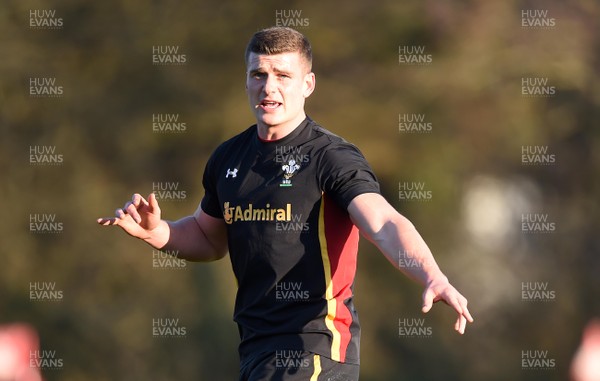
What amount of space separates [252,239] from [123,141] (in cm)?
825

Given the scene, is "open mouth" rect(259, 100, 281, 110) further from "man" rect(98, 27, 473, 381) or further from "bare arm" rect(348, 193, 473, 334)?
"bare arm" rect(348, 193, 473, 334)

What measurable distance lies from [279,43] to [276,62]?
9cm

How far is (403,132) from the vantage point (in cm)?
1279

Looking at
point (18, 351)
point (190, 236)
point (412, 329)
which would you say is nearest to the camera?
point (190, 236)

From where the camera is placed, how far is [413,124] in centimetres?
1276

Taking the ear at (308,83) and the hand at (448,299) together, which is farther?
the ear at (308,83)

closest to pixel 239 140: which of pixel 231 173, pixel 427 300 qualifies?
pixel 231 173

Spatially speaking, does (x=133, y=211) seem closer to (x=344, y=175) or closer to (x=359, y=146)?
(x=344, y=175)

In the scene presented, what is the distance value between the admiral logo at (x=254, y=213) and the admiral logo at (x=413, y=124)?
7804 millimetres

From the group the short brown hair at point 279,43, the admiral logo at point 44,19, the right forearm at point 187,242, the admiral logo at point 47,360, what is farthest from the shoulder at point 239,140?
the admiral logo at point 44,19

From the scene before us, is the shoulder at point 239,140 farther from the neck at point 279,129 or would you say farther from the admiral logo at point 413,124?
the admiral logo at point 413,124

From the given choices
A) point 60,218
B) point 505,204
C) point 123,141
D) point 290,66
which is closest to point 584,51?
point 505,204

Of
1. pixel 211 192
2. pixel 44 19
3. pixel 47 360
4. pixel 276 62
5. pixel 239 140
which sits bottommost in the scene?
pixel 47 360

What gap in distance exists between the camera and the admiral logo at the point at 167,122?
42.2 feet
